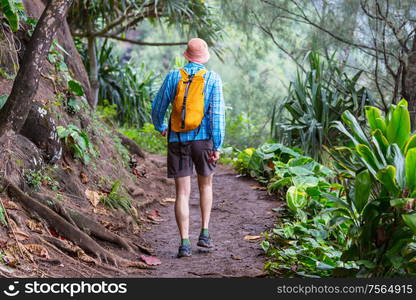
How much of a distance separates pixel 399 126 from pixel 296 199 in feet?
8.47

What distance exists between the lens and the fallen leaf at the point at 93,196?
252 inches

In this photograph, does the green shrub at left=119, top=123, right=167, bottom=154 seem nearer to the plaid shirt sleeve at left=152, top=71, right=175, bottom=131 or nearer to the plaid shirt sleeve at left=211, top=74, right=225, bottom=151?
the plaid shirt sleeve at left=152, top=71, right=175, bottom=131

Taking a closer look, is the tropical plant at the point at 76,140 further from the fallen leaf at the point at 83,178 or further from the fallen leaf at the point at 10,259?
the fallen leaf at the point at 10,259

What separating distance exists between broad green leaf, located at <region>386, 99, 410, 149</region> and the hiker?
173 centimetres

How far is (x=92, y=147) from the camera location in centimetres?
726

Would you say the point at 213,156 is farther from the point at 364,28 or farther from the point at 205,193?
the point at 364,28

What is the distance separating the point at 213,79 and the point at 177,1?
7446mm

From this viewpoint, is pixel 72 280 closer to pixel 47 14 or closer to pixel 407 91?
pixel 47 14

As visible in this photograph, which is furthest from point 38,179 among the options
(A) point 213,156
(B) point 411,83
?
(B) point 411,83

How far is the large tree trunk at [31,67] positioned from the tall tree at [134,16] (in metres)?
7.64

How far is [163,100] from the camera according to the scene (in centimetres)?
575

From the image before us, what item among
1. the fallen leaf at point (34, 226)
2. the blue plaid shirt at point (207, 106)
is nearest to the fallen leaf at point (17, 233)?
the fallen leaf at point (34, 226)

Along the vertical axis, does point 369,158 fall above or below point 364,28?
below

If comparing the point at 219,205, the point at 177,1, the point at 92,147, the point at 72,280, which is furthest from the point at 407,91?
the point at 177,1
